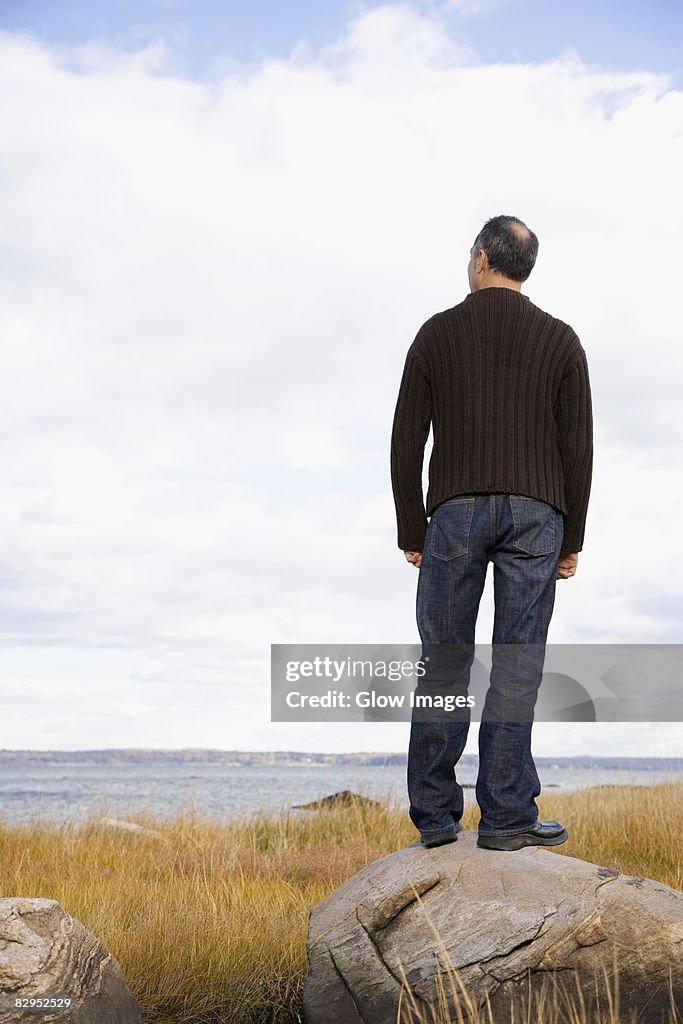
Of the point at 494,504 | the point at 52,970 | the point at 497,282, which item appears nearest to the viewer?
the point at 52,970

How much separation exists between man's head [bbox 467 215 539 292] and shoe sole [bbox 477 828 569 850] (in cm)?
214

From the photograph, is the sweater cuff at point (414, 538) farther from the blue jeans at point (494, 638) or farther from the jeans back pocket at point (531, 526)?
the jeans back pocket at point (531, 526)

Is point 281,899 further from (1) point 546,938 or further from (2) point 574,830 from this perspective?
(2) point 574,830

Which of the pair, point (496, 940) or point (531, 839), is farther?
point (531, 839)

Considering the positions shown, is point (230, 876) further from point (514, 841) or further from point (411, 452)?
point (411, 452)

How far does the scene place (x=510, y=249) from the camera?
157 inches

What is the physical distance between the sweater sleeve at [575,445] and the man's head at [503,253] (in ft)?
1.39

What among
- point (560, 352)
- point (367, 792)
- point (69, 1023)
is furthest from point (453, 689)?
point (367, 792)

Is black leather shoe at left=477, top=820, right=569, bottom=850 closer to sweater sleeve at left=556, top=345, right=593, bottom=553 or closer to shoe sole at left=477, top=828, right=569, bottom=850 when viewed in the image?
shoe sole at left=477, top=828, right=569, bottom=850

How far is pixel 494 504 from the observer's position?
12.2ft

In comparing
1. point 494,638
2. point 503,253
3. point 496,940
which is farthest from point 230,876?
point 503,253

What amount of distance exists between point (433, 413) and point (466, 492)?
1.34 ft

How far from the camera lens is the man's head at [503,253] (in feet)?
13.0

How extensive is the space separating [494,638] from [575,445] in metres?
0.81
